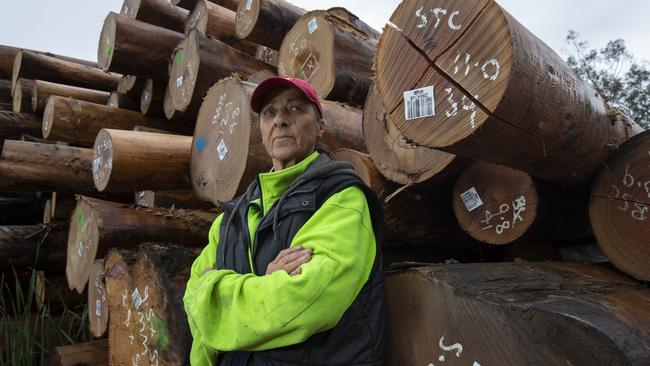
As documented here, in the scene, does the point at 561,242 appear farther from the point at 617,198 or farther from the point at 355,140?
the point at 355,140

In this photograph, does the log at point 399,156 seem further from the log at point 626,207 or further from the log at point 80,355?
the log at point 80,355

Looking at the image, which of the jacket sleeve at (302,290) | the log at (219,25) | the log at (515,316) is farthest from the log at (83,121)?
the log at (515,316)

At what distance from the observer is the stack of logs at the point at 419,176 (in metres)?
1.23

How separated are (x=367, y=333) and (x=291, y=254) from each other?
0.30 m

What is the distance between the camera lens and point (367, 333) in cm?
131

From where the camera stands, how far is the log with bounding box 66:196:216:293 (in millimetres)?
2852

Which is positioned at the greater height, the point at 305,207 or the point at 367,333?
the point at 305,207

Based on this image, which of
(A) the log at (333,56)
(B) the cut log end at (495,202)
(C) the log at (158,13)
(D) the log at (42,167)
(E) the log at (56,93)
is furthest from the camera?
(E) the log at (56,93)

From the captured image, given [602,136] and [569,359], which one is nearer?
[569,359]

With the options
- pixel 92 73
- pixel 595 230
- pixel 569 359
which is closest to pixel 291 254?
pixel 569 359

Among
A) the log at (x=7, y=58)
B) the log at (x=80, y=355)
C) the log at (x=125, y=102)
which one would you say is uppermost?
the log at (x=125, y=102)

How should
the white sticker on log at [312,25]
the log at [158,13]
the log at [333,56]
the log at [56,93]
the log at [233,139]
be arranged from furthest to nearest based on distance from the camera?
the log at [56,93] → the log at [158,13] → the white sticker on log at [312,25] → the log at [333,56] → the log at [233,139]

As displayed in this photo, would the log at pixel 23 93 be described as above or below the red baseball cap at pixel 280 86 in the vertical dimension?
below

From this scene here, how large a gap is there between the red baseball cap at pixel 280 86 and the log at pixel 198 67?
179 cm
